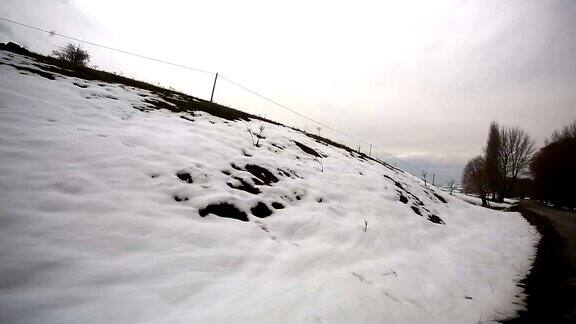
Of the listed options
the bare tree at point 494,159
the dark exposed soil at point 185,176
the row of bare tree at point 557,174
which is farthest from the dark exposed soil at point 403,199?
the bare tree at point 494,159

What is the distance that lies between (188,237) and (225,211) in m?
0.90

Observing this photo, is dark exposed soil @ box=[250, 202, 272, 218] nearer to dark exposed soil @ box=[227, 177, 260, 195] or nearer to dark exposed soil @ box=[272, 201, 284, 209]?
dark exposed soil @ box=[272, 201, 284, 209]

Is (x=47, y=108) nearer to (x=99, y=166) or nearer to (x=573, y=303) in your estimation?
(x=99, y=166)

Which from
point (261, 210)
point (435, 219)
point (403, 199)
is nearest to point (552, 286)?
point (435, 219)

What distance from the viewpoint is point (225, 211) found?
13.4 feet

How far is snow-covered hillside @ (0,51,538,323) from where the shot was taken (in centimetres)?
227

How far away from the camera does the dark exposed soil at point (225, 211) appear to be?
3.92 m

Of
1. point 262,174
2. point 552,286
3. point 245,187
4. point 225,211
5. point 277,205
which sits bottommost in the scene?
point 552,286

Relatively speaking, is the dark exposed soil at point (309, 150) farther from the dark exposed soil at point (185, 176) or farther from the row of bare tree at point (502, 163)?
the row of bare tree at point (502, 163)

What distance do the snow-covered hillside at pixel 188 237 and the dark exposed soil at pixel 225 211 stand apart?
0.03 meters

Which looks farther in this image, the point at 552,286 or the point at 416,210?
the point at 416,210

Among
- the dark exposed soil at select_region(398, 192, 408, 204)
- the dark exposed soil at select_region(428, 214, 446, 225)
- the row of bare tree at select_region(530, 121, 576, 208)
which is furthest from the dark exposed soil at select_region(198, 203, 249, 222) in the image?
the row of bare tree at select_region(530, 121, 576, 208)

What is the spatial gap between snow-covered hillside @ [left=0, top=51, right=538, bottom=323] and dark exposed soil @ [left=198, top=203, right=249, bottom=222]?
0.10ft

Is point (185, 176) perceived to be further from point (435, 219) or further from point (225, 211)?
point (435, 219)
